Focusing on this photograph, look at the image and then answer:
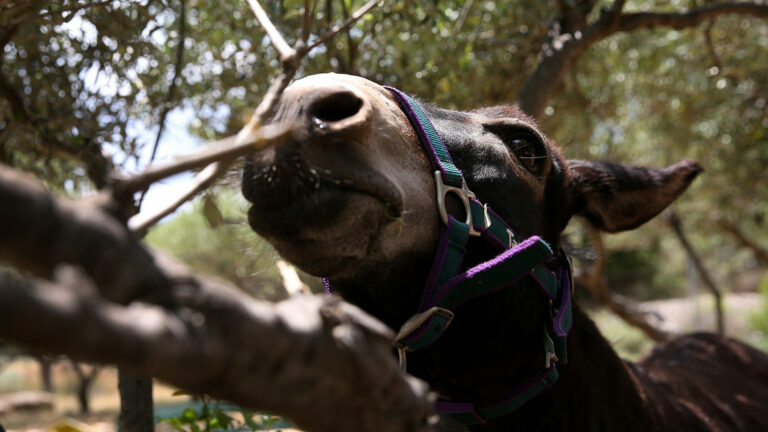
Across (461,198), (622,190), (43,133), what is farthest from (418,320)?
(43,133)

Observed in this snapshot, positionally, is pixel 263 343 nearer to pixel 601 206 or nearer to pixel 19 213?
pixel 19 213

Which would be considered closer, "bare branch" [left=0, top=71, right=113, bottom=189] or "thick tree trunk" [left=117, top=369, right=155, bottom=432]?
"thick tree trunk" [left=117, top=369, right=155, bottom=432]

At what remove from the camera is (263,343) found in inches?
33.1

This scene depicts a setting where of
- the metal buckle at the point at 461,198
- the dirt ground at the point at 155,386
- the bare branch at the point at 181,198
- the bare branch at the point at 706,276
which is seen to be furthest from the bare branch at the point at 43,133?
the dirt ground at the point at 155,386

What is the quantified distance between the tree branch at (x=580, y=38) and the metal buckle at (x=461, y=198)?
2.35m

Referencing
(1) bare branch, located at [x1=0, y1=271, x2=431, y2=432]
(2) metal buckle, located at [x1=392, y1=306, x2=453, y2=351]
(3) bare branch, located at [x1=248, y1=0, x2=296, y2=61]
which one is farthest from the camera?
(2) metal buckle, located at [x1=392, y1=306, x2=453, y2=351]

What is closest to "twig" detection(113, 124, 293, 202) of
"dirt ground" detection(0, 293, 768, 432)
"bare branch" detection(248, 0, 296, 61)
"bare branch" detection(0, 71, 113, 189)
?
"bare branch" detection(248, 0, 296, 61)

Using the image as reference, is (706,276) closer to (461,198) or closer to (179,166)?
(461,198)

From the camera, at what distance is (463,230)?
6.15 feet

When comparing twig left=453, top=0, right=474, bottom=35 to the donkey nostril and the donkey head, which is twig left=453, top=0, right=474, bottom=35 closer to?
the donkey head

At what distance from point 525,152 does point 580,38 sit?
257 cm

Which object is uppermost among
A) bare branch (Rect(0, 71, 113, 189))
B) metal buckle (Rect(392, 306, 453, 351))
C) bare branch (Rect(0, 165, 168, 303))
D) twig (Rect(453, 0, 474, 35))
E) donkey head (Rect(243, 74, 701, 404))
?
twig (Rect(453, 0, 474, 35))

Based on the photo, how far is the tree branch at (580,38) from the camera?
166 inches

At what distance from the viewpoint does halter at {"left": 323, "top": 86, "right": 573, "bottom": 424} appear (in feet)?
5.95
